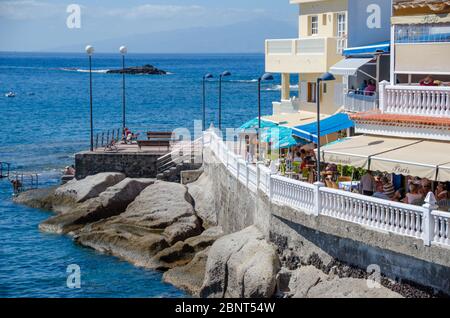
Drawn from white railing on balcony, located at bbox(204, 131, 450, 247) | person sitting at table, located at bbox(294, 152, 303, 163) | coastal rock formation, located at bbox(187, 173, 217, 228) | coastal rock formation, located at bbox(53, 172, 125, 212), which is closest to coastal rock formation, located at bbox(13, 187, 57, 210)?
coastal rock formation, located at bbox(53, 172, 125, 212)

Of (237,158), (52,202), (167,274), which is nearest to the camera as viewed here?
(167,274)

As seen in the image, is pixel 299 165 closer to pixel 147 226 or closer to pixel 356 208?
pixel 147 226

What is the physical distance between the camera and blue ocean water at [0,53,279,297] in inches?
1116

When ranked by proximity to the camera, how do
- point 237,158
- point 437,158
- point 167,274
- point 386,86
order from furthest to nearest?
1. point 237,158
2. point 167,274
3. point 386,86
4. point 437,158

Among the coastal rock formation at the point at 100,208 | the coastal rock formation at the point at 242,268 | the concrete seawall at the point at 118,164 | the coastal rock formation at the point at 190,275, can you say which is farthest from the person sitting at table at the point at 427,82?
the concrete seawall at the point at 118,164

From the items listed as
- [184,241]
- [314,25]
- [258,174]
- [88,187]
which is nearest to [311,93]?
[314,25]

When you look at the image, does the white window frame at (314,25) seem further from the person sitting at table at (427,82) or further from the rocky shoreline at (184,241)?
the person sitting at table at (427,82)

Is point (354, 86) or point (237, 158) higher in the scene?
point (354, 86)

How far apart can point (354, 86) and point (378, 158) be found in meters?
12.6

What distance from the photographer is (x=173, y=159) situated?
40.4m

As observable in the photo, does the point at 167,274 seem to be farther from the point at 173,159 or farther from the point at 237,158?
the point at 173,159

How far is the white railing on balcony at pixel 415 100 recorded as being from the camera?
74.2ft
